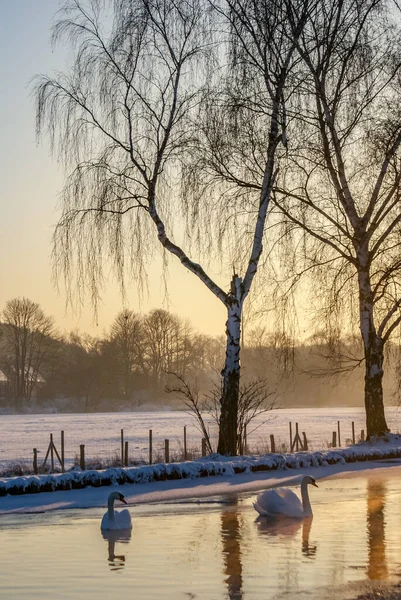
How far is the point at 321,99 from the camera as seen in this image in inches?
1026

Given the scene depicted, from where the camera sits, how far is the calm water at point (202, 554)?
828cm

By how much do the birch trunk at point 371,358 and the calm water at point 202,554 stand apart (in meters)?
12.5

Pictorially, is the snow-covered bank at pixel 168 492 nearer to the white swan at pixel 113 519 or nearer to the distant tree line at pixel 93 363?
the white swan at pixel 113 519

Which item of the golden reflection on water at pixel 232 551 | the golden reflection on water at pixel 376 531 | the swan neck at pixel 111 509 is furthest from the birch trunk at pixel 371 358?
the swan neck at pixel 111 509

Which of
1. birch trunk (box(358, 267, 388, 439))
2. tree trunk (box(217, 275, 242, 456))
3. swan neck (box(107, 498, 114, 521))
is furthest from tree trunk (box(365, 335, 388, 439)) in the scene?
swan neck (box(107, 498, 114, 521))

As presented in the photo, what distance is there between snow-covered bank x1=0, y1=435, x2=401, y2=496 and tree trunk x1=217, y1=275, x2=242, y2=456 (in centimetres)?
95

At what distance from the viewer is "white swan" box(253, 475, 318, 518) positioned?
1285 centimetres

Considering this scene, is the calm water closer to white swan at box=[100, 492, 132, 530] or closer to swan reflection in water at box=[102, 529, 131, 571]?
swan reflection in water at box=[102, 529, 131, 571]

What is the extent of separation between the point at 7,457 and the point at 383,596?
3349 cm

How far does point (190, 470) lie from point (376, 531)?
8155 millimetres

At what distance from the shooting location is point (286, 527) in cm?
1236

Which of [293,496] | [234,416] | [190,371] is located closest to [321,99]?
[234,416]

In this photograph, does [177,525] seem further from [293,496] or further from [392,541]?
[392,541]

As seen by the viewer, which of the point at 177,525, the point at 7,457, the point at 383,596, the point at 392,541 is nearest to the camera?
the point at 383,596
